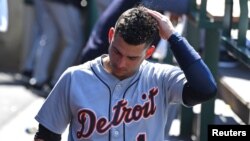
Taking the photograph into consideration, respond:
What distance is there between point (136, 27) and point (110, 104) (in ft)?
0.96

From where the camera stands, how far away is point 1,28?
26.4ft

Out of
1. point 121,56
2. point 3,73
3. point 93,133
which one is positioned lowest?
point 3,73

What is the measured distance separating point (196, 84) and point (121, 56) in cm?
31

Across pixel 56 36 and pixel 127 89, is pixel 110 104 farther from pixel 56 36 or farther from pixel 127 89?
pixel 56 36

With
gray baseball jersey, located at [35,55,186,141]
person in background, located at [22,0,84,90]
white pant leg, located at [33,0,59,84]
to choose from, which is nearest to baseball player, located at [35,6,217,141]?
gray baseball jersey, located at [35,55,186,141]

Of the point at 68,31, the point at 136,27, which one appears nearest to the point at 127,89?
the point at 136,27

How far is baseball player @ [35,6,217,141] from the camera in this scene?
2.45 meters

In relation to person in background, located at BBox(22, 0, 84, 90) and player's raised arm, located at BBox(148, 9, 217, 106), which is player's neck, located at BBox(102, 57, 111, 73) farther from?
person in background, located at BBox(22, 0, 84, 90)

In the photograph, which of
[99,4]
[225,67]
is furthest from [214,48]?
[99,4]

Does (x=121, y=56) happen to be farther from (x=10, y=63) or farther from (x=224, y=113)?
(x=10, y=63)

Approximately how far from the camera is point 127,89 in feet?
8.25

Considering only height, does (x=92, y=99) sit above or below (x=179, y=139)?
above

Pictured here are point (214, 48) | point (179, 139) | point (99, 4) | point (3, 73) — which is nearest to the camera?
point (214, 48)

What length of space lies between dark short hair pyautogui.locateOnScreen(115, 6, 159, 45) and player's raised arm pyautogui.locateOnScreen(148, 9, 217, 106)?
63 millimetres
